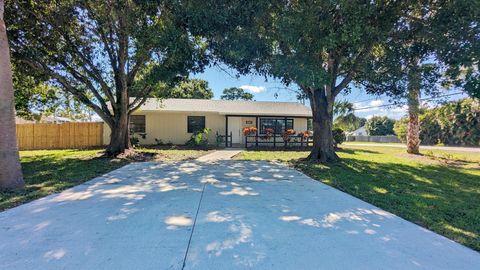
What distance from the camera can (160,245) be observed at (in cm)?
336

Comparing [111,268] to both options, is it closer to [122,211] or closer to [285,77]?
[122,211]

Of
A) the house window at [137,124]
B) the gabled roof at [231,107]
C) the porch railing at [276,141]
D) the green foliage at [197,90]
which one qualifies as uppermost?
the green foliage at [197,90]

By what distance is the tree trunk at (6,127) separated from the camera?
6031 mm

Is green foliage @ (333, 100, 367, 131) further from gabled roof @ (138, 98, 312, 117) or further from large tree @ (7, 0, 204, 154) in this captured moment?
large tree @ (7, 0, 204, 154)

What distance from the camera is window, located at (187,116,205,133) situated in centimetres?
1964

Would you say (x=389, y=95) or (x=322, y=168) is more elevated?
(x=389, y=95)

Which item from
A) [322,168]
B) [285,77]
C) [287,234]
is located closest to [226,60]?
[285,77]

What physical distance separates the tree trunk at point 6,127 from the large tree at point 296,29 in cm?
434

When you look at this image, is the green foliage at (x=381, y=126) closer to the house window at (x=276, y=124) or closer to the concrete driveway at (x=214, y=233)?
the house window at (x=276, y=124)

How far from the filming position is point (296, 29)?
7.28 metres

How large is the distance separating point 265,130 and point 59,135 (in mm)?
14007

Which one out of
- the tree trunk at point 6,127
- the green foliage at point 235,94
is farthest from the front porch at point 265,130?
the green foliage at point 235,94

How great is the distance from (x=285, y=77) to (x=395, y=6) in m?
3.47

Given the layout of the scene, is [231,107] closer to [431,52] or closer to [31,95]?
[31,95]
